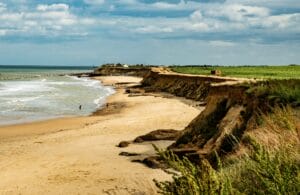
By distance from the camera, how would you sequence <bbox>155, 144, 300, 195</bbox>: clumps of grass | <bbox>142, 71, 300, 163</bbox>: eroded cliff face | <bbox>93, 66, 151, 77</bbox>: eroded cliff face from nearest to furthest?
1. <bbox>155, 144, 300, 195</bbox>: clumps of grass
2. <bbox>142, 71, 300, 163</bbox>: eroded cliff face
3. <bbox>93, 66, 151, 77</bbox>: eroded cliff face

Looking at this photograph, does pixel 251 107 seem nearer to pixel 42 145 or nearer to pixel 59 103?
pixel 42 145

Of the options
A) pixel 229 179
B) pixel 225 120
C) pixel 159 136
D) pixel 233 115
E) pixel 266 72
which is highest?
pixel 229 179

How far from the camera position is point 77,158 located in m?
16.7

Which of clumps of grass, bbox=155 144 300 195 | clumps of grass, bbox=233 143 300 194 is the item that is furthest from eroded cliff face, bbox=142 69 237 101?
clumps of grass, bbox=155 144 300 195

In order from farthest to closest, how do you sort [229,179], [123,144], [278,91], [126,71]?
[126,71], [123,144], [278,91], [229,179]

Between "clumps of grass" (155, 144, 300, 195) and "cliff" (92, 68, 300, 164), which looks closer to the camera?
"clumps of grass" (155, 144, 300, 195)

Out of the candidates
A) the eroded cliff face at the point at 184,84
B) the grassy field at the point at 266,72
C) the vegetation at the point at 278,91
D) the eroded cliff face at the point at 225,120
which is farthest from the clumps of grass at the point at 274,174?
the eroded cliff face at the point at 184,84

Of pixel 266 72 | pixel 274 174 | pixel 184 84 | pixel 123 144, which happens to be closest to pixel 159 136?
pixel 123 144

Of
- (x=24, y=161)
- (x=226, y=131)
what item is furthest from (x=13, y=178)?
(x=226, y=131)

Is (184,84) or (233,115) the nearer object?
(233,115)

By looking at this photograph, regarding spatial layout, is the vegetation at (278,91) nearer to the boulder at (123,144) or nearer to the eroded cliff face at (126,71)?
the boulder at (123,144)

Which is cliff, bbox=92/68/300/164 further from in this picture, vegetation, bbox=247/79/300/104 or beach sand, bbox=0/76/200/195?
beach sand, bbox=0/76/200/195

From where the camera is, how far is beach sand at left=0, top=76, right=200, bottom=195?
12.9 metres

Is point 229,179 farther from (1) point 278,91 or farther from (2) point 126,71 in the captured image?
(2) point 126,71
